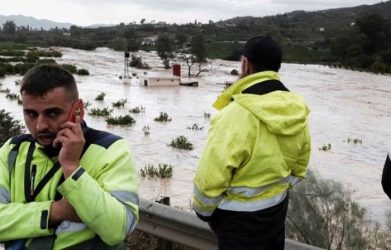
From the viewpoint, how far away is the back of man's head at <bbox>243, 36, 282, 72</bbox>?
3033 millimetres

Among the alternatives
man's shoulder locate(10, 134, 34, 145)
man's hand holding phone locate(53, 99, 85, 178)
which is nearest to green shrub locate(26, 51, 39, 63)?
man's shoulder locate(10, 134, 34, 145)

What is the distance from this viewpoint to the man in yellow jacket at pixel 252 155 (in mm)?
2789

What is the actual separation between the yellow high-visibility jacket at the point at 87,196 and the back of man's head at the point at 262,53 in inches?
43.4

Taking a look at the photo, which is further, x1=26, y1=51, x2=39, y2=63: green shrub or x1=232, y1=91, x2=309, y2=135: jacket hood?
x1=26, y1=51, x2=39, y2=63: green shrub

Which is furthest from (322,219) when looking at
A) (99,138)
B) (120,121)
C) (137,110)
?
(137,110)

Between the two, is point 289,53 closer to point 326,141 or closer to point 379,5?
point 326,141

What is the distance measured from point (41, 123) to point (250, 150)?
1130mm

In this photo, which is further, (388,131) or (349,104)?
(349,104)

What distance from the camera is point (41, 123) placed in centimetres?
214

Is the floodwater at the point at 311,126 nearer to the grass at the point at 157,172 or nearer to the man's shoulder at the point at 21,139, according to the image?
the grass at the point at 157,172

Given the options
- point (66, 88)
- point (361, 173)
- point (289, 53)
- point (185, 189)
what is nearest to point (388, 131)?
point (361, 173)

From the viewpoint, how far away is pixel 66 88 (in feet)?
7.22

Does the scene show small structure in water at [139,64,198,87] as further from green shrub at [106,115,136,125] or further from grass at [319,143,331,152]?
grass at [319,143,331,152]

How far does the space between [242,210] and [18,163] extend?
1.23 meters
